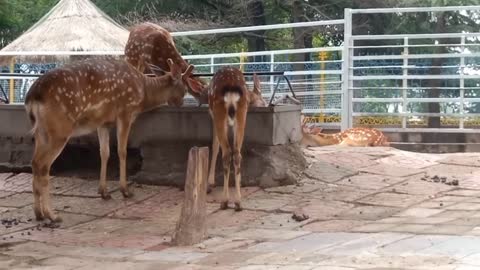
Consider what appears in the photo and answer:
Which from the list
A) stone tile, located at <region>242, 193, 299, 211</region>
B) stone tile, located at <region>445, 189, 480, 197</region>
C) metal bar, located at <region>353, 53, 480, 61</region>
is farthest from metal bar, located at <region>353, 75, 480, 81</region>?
stone tile, located at <region>242, 193, 299, 211</region>

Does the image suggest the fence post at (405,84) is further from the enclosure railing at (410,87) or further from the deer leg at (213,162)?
the deer leg at (213,162)

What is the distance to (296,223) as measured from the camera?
27.6 ft

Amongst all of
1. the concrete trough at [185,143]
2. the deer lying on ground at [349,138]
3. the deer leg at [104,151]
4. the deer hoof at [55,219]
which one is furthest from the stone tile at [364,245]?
the deer lying on ground at [349,138]

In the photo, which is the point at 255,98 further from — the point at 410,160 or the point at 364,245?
the point at 364,245

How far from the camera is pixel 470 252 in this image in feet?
21.5

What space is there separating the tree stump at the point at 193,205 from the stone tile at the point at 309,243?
669 millimetres

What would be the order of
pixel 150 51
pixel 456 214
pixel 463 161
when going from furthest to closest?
pixel 463 161 → pixel 150 51 → pixel 456 214

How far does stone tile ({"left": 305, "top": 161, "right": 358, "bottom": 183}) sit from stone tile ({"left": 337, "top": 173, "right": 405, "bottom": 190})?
13cm

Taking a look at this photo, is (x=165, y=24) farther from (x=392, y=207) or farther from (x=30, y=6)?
(x=392, y=207)

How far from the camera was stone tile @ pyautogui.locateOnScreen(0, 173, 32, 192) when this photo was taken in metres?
10.7

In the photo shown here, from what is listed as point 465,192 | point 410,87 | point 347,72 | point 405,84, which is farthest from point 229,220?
point 410,87

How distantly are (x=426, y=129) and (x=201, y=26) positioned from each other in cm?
1001

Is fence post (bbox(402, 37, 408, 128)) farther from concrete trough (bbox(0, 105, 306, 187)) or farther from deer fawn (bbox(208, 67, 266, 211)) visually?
deer fawn (bbox(208, 67, 266, 211))

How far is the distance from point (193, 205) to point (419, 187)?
3275 millimetres
